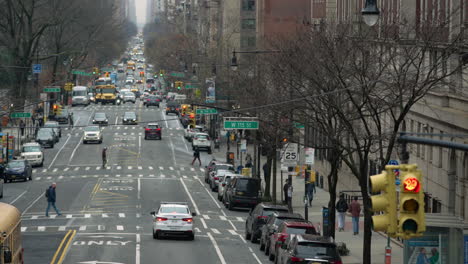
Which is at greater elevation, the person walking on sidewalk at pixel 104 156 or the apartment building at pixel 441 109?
the apartment building at pixel 441 109

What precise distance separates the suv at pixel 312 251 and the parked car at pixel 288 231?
2622 millimetres

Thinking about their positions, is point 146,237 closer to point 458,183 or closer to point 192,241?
point 192,241

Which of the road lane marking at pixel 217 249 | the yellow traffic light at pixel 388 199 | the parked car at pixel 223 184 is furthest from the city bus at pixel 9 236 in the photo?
A: the parked car at pixel 223 184

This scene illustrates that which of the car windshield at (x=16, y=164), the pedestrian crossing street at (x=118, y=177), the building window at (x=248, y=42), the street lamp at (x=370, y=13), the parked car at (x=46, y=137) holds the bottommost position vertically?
the pedestrian crossing street at (x=118, y=177)

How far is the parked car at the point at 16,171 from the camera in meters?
60.6

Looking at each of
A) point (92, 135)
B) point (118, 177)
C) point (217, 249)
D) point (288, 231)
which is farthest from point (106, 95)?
point (288, 231)

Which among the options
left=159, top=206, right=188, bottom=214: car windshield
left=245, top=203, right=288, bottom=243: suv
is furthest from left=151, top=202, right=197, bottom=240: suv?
left=245, top=203, right=288, bottom=243: suv

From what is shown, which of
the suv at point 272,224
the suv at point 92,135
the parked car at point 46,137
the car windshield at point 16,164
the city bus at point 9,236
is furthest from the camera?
the suv at point 92,135

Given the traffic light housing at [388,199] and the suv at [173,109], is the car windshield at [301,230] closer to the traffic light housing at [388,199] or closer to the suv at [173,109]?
the traffic light housing at [388,199]

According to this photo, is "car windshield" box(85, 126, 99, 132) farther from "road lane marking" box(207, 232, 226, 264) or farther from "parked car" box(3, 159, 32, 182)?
"road lane marking" box(207, 232, 226, 264)

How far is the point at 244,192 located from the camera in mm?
48500

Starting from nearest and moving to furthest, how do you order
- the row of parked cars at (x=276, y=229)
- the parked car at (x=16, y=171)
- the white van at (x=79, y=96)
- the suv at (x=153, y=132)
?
the row of parked cars at (x=276, y=229), the parked car at (x=16, y=171), the suv at (x=153, y=132), the white van at (x=79, y=96)

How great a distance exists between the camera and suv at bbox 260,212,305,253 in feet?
104

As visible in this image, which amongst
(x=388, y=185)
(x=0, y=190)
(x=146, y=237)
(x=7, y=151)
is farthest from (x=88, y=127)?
(x=388, y=185)
